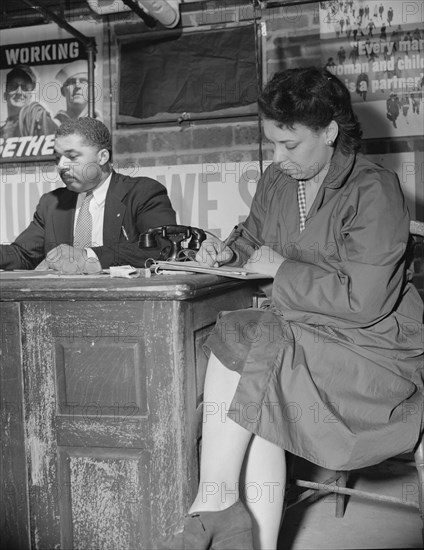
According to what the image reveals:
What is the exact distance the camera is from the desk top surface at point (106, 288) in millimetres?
1689

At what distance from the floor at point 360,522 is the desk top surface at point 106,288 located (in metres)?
0.98

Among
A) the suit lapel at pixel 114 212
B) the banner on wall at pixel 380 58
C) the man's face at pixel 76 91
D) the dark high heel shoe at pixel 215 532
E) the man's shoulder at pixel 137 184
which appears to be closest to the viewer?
the dark high heel shoe at pixel 215 532

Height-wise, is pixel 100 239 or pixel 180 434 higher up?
pixel 100 239

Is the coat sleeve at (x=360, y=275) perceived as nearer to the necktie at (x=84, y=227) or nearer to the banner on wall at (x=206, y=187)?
the necktie at (x=84, y=227)

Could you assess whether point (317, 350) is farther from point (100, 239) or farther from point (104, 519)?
point (100, 239)

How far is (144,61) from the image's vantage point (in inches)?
162

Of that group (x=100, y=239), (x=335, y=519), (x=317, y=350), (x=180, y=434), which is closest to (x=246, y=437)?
(x=180, y=434)

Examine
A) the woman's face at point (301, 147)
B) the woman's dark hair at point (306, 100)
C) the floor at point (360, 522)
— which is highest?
the woman's dark hair at point (306, 100)

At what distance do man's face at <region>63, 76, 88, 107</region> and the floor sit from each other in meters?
2.56

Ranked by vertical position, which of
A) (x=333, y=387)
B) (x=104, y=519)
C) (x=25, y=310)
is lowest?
(x=104, y=519)

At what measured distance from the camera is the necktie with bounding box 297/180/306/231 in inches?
84.3

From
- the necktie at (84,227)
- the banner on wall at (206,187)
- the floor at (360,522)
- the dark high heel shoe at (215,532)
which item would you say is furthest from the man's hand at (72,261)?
the banner on wall at (206,187)

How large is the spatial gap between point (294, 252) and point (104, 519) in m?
0.91

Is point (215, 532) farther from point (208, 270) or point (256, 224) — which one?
point (256, 224)
